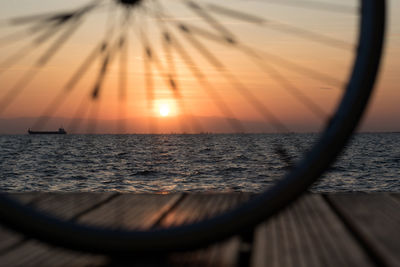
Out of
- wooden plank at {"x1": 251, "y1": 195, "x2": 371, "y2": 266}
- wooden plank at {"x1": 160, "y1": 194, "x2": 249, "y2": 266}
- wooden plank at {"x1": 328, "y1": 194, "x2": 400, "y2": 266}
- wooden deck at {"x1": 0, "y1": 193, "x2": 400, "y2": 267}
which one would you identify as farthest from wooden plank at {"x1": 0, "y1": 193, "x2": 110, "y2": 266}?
wooden plank at {"x1": 328, "y1": 194, "x2": 400, "y2": 266}

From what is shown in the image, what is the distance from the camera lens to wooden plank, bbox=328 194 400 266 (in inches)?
48.8

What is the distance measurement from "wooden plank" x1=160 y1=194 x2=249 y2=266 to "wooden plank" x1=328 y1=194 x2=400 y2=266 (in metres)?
0.41

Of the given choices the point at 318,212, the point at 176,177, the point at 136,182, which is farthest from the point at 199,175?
the point at 318,212

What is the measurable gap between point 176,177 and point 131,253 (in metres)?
18.4

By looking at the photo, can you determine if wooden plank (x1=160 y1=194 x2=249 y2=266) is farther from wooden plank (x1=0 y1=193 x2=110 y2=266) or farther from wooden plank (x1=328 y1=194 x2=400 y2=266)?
wooden plank (x1=328 y1=194 x2=400 y2=266)

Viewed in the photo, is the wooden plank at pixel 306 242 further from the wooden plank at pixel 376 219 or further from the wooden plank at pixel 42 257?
the wooden plank at pixel 42 257

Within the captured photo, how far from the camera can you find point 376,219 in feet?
5.22

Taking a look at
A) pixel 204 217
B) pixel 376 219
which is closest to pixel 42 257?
pixel 204 217

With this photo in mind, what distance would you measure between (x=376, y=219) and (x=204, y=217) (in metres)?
0.92

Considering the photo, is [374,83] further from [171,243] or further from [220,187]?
[220,187]

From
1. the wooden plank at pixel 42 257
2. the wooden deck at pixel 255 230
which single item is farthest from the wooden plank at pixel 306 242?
the wooden plank at pixel 42 257

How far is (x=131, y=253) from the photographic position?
92 cm

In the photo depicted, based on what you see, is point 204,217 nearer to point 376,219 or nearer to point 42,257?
point 42,257

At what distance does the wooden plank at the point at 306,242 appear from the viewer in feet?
3.78
